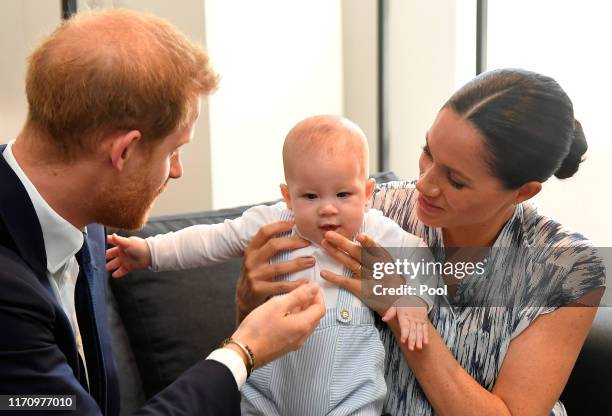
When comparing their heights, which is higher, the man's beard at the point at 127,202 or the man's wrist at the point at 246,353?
the man's beard at the point at 127,202

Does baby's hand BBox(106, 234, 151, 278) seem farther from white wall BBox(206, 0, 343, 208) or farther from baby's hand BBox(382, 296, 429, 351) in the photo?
white wall BBox(206, 0, 343, 208)

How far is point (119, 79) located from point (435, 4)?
2.53m

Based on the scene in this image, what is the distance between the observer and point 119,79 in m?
1.19

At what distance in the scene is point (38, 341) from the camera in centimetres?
113

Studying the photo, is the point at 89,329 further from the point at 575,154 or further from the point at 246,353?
the point at 575,154

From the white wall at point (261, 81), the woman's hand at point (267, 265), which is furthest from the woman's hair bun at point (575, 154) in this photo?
the white wall at point (261, 81)

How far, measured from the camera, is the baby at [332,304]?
147 centimetres

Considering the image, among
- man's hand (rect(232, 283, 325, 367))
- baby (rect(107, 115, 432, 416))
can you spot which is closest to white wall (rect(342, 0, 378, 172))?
baby (rect(107, 115, 432, 416))

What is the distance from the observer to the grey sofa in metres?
1.88

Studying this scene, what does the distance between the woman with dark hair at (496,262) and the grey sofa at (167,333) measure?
307 millimetres

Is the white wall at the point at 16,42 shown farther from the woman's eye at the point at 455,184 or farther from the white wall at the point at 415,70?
the woman's eye at the point at 455,184

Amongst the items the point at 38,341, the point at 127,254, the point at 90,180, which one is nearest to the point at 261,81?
the point at 127,254

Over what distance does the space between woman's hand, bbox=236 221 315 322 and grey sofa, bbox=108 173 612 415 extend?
34cm

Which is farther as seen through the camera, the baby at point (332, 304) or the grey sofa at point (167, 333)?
the grey sofa at point (167, 333)
